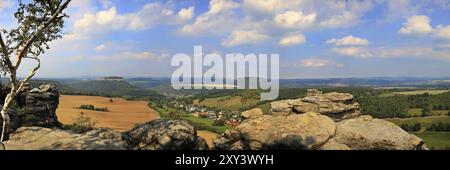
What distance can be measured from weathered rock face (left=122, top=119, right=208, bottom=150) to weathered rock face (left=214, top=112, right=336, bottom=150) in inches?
A: 114

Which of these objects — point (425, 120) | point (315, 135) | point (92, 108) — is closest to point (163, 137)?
point (315, 135)

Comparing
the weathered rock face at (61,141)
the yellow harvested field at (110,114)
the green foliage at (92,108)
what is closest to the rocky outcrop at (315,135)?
the weathered rock face at (61,141)

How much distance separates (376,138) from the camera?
2209 centimetres

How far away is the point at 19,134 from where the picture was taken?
23.7m

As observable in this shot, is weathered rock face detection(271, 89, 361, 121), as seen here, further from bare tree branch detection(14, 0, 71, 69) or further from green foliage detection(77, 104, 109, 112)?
green foliage detection(77, 104, 109, 112)

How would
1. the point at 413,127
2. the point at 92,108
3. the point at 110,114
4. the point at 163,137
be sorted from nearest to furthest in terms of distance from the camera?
1. the point at 163,137
2. the point at 413,127
3. the point at 110,114
4. the point at 92,108

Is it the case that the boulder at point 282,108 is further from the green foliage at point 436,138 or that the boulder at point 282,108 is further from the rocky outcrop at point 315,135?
the green foliage at point 436,138

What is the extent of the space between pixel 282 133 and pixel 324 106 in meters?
19.9

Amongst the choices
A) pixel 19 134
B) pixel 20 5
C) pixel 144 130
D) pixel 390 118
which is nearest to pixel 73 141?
pixel 144 130

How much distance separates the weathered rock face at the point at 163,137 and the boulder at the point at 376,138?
856 centimetres

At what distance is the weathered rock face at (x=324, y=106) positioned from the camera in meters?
39.3

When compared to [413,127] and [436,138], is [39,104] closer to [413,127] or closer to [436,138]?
[436,138]
